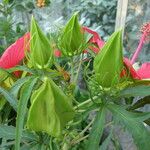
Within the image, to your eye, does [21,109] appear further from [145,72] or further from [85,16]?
[85,16]

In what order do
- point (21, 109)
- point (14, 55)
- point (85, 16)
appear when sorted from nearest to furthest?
point (21, 109) → point (14, 55) → point (85, 16)

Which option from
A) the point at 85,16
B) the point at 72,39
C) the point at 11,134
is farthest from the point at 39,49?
the point at 85,16

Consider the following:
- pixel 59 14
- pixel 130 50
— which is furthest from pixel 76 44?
pixel 59 14

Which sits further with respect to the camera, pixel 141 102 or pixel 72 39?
pixel 141 102

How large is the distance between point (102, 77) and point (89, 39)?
10 cm

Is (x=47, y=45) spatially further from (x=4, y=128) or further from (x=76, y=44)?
(x=4, y=128)

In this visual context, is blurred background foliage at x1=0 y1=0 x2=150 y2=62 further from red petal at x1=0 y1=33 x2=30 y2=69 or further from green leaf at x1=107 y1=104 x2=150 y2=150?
green leaf at x1=107 y1=104 x2=150 y2=150

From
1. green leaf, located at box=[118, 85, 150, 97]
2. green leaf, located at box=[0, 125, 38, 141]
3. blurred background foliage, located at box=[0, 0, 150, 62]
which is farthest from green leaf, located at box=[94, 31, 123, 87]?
blurred background foliage, located at box=[0, 0, 150, 62]

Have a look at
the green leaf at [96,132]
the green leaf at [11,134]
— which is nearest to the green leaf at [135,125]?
the green leaf at [96,132]

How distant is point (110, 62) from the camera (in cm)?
56

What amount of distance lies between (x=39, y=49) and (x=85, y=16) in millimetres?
1396

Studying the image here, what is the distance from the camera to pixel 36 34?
56 cm

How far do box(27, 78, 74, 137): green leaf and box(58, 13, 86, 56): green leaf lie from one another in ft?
0.25

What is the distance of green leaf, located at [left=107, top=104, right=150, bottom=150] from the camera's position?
56cm
